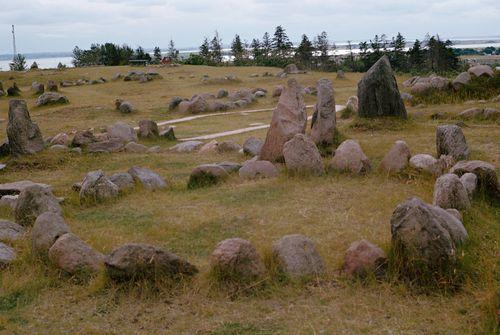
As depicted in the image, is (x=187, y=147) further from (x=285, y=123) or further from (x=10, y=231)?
(x=10, y=231)

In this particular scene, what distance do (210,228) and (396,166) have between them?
12.3 ft

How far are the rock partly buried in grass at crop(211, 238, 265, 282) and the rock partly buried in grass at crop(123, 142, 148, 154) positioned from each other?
9359 millimetres

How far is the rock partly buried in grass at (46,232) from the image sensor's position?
7.14 m

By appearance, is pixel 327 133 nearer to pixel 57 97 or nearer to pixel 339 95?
pixel 339 95

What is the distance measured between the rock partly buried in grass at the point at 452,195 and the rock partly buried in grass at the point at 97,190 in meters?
5.36

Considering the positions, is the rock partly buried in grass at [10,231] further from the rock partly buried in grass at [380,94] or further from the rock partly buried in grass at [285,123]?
the rock partly buried in grass at [380,94]

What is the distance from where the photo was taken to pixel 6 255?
730cm

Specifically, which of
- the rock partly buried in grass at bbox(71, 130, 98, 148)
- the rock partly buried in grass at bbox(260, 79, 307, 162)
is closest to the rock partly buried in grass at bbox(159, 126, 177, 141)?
the rock partly buried in grass at bbox(71, 130, 98, 148)

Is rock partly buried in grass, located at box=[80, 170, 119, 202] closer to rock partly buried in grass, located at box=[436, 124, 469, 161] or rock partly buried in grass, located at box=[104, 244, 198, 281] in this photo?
rock partly buried in grass, located at box=[104, 244, 198, 281]

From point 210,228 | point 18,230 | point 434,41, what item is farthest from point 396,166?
point 434,41

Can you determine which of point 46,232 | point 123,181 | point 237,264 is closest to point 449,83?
point 123,181

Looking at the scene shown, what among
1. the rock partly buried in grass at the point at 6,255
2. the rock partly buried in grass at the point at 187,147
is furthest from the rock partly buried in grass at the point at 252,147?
the rock partly buried in grass at the point at 6,255

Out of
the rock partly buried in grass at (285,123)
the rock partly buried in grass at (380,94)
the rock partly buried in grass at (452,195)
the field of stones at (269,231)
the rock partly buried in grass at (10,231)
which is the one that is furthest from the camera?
the rock partly buried in grass at (380,94)

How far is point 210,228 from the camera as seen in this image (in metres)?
8.28
